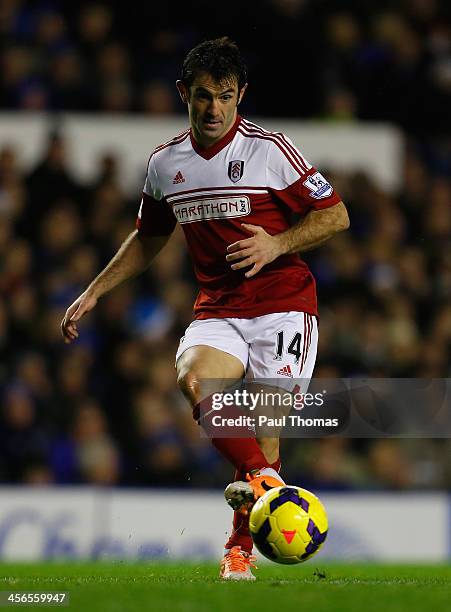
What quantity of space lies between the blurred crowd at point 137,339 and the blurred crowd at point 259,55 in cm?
99

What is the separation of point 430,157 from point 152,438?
5.43 meters

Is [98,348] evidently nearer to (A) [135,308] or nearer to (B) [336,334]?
(A) [135,308]

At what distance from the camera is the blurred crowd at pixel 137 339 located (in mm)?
10531

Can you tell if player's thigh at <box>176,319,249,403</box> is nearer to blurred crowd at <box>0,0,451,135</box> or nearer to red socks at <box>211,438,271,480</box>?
red socks at <box>211,438,271,480</box>

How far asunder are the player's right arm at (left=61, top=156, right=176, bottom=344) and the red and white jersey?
24cm

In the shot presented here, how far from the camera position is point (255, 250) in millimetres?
5852

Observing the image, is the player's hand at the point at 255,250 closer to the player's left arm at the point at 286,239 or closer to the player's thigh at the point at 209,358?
the player's left arm at the point at 286,239

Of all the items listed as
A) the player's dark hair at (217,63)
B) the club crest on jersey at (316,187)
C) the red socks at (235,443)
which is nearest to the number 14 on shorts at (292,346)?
the red socks at (235,443)

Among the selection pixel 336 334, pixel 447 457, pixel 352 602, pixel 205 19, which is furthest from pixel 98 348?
pixel 352 602

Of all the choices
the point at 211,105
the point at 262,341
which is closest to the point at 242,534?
the point at 262,341

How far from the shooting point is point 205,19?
45.8 feet

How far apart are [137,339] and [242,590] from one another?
627cm

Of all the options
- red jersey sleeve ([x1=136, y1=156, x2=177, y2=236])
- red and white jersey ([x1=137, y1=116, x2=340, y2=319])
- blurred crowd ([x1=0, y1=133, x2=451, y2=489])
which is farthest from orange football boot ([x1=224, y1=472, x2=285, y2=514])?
blurred crowd ([x1=0, y1=133, x2=451, y2=489])

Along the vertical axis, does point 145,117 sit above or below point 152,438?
above
